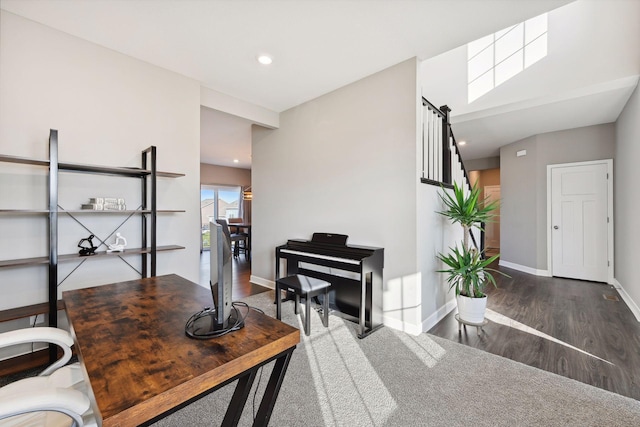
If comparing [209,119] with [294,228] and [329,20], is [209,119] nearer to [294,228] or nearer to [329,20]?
[294,228]

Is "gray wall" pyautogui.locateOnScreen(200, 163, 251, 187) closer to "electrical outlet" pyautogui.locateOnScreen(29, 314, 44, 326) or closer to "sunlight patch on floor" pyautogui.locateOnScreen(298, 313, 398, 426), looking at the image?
"electrical outlet" pyautogui.locateOnScreen(29, 314, 44, 326)

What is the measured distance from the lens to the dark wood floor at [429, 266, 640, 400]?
208 centimetres

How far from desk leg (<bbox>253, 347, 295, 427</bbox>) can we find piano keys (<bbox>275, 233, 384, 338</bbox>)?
1.64 m

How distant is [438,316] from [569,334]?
1165mm

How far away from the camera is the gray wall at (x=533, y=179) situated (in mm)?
4672

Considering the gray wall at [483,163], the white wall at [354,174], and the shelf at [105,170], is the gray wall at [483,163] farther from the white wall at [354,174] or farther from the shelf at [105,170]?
the shelf at [105,170]

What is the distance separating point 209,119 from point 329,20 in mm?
2701

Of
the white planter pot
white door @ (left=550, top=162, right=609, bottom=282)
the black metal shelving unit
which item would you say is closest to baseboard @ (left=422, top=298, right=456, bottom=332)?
the white planter pot

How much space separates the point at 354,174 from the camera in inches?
127

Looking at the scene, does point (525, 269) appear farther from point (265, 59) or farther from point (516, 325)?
point (265, 59)

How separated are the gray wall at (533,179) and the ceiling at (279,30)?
7.63ft

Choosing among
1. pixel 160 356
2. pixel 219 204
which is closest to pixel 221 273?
pixel 160 356

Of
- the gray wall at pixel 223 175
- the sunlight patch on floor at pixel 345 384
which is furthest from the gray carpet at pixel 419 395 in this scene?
the gray wall at pixel 223 175

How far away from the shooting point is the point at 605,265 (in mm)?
4543
